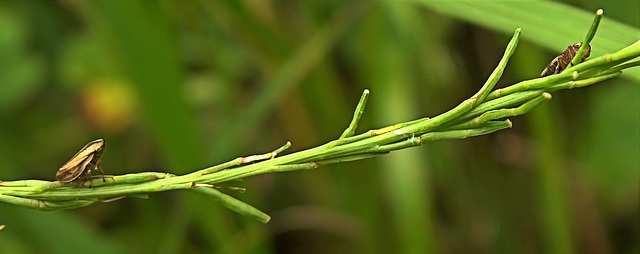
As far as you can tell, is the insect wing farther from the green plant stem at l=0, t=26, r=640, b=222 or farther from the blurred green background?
the blurred green background

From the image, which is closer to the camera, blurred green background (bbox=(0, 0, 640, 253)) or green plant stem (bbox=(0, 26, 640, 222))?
green plant stem (bbox=(0, 26, 640, 222))

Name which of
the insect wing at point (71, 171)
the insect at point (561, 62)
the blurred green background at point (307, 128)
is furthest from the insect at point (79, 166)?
the blurred green background at point (307, 128)

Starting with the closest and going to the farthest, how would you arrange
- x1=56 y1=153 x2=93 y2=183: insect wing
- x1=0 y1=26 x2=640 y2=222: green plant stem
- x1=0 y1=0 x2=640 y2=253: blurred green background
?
x1=0 y1=26 x2=640 y2=222: green plant stem < x1=56 y1=153 x2=93 y2=183: insect wing < x1=0 y1=0 x2=640 y2=253: blurred green background

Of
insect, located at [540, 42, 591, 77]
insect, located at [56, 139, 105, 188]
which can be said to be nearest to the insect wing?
insect, located at [56, 139, 105, 188]

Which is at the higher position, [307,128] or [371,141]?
[307,128]

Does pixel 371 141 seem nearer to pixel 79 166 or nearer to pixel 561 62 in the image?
pixel 561 62

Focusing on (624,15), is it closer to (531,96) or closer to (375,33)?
(375,33)

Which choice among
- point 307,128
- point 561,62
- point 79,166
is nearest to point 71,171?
point 79,166

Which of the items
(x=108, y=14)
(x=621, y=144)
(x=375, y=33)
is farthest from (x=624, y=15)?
(x=108, y=14)

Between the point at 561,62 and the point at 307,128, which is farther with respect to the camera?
the point at 307,128
